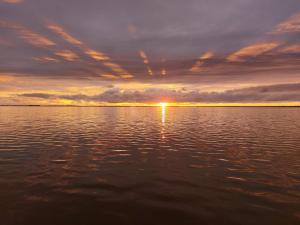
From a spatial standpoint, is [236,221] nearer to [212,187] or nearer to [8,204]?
[212,187]

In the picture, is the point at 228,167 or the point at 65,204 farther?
the point at 228,167

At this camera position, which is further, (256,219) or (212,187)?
(212,187)

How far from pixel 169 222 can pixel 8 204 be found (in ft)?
28.8

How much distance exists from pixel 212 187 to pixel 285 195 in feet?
14.2

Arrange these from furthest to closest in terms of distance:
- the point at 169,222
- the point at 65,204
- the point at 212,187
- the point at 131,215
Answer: the point at 212,187, the point at 65,204, the point at 131,215, the point at 169,222

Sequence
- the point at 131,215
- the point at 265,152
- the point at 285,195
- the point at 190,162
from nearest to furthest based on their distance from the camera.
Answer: the point at 131,215, the point at 285,195, the point at 190,162, the point at 265,152

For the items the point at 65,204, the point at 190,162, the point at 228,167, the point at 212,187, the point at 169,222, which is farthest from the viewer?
the point at 190,162

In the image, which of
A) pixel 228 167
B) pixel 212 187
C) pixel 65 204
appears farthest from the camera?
pixel 228 167

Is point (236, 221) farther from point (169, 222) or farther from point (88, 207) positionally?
point (88, 207)

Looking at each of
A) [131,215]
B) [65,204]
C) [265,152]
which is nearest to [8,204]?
[65,204]

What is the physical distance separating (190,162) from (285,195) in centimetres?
849

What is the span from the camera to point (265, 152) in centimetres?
2378

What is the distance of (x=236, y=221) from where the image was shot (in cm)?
982

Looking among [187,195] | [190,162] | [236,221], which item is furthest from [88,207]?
[190,162]
